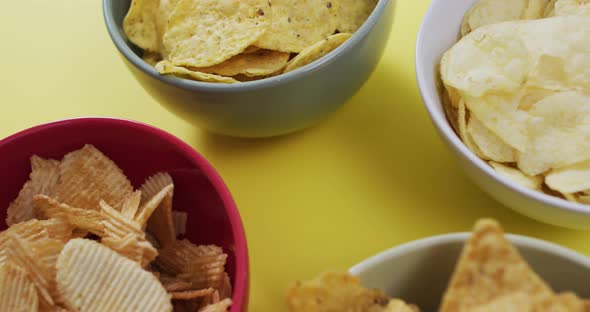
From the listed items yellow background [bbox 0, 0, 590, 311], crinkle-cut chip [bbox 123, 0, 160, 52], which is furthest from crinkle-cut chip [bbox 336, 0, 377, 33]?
crinkle-cut chip [bbox 123, 0, 160, 52]

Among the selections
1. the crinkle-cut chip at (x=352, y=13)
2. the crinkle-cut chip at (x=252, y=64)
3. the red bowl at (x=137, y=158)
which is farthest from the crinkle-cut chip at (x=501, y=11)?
the red bowl at (x=137, y=158)

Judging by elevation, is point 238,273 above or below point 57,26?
below

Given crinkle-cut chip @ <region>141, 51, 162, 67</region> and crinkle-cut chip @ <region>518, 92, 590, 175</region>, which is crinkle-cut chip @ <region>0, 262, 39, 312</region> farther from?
crinkle-cut chip @ <region>518, 92, 590, 175</region>

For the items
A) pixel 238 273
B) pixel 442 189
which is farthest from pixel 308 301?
pixel 442 189

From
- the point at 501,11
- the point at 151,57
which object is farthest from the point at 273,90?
the point at 501,11

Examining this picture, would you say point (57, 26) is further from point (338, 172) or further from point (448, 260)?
point (448, 260)
